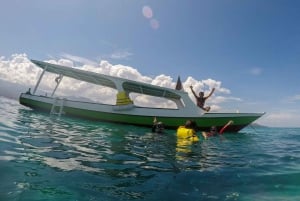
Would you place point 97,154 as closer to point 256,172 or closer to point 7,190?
point 7,190

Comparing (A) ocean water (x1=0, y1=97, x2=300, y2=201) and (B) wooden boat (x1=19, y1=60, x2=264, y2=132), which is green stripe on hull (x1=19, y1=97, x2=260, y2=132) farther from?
(A) ocean water (x1=0, y1=97, x2=300, y2=201)

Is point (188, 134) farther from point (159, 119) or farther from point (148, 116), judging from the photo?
point (148, 116)

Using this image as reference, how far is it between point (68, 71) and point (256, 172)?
18.2 meters

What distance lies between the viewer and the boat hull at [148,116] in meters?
20.1

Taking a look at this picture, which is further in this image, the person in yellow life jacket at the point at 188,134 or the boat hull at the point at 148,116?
the boat hull at the point at 148,116

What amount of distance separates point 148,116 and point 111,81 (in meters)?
3.93

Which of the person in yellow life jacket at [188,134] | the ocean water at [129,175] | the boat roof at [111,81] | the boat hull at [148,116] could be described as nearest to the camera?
the ocean water at [129,175]

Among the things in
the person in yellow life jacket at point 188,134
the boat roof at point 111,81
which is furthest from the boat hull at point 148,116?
the person in yellow life jacket at point 188,134

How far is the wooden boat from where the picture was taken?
2023 centimetres

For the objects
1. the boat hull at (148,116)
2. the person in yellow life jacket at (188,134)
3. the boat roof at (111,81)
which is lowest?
the person in yellow life jacket at (188,134)

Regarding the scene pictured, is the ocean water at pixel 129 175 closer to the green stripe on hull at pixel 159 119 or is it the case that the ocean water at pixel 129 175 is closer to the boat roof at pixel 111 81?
the green stripe on hull at pixel 159 119

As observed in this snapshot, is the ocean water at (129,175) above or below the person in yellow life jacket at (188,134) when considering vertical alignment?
below

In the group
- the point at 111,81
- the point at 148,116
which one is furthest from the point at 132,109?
the point at 111,81

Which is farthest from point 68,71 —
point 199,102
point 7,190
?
point 7,190
